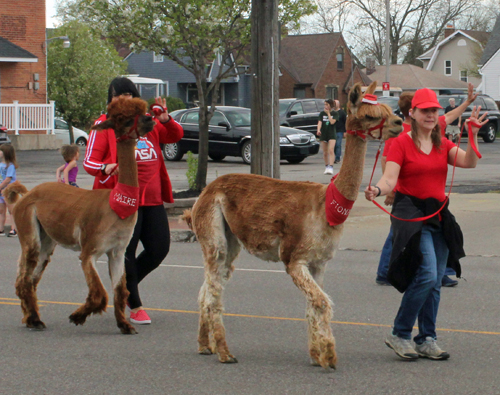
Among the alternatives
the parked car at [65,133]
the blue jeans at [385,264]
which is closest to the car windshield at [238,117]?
the parked car at [65,133]

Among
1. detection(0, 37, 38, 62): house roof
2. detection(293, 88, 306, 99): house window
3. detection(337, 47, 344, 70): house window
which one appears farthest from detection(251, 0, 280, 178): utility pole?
detection(337, 47, 344, 70): house window

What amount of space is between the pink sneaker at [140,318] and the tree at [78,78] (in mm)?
34423

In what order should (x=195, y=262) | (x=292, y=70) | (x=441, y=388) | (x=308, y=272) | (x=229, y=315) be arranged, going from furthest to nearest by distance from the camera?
1. (x=292, y=70)
2. (x=195, y=262)
3. (x=229, y=315)
4. (x=308, y=272)
5. (x=441, y=388)

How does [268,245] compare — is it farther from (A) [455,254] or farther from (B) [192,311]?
(B) [192,311]

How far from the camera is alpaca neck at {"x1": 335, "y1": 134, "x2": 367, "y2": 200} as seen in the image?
5.26m

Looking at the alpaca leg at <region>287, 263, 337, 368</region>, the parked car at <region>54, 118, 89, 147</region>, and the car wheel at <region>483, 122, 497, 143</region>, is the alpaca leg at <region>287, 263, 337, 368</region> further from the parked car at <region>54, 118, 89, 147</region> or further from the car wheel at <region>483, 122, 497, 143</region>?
the car wheel at <region>483, 122, 497, 143</region>

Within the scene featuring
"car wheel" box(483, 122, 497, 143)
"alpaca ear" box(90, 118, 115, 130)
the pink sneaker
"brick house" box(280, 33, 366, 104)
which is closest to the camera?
"alpaca ear" box(90, 118, 115, 130)

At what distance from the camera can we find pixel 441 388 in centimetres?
498

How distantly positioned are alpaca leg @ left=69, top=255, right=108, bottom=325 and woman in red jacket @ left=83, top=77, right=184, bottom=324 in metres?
0.53

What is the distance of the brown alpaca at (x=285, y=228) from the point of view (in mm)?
5207

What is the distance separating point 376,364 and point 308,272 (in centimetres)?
85

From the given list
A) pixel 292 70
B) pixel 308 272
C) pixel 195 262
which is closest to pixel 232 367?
pixel 308 272

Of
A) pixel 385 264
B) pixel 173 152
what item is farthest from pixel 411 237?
pixel 173 152

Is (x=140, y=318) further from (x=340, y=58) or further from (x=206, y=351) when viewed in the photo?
(x=340, y=58)
